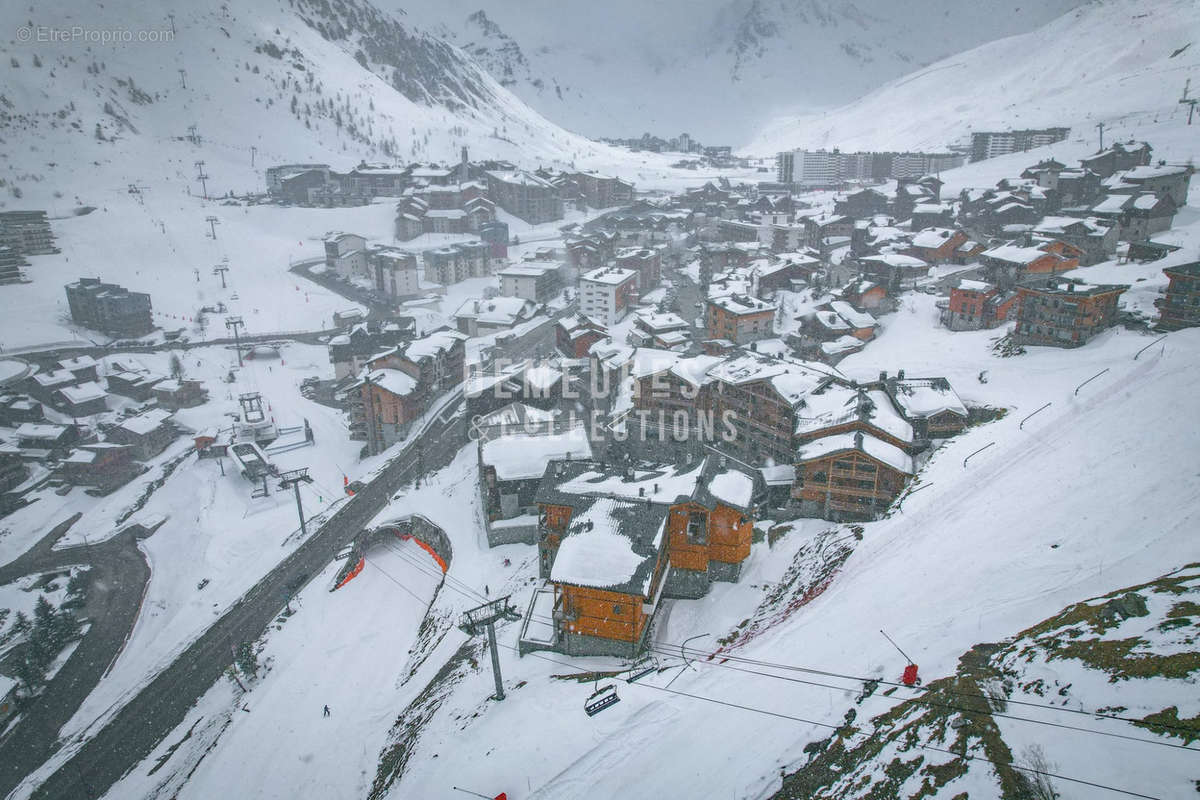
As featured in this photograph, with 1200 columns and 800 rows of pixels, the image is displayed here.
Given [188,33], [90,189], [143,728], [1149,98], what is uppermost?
[188,33]

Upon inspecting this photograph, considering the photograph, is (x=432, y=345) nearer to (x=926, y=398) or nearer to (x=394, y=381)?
(x=394, y=381)

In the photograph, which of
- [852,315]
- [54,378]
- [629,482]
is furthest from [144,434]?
[852,315]

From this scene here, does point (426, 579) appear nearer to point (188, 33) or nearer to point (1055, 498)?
point (1055, 498)

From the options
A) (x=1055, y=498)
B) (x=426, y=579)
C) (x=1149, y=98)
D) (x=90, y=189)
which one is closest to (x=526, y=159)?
(x=90, y=189)

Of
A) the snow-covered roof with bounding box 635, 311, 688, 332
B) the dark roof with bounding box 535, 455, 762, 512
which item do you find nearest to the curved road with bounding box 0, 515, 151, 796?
the dark roof with bounding box 535, 455, 762, 512

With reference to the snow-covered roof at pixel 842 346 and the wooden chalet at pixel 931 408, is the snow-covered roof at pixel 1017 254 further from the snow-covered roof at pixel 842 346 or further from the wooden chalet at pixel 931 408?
the wooden chalet at pixel 931 408

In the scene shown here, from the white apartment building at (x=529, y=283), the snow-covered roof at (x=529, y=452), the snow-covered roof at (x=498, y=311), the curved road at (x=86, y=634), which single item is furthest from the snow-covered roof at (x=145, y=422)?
the white apartment building at (x=529, y=283)
